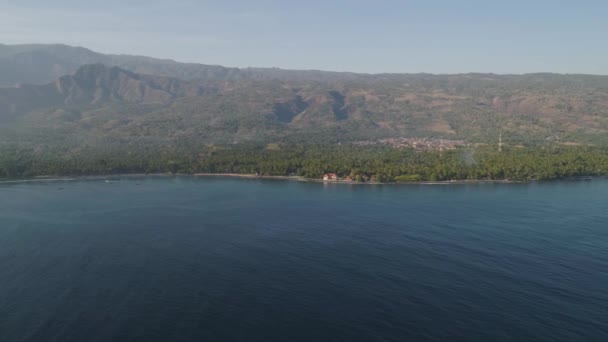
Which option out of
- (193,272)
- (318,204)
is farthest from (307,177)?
(193,272)

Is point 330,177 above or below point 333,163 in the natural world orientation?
below

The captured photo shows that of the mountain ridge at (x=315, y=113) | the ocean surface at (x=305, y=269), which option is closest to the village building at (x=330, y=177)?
the ocean surface at (x=305, y=269)

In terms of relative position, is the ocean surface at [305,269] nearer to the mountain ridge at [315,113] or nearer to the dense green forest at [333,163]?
the dense green forest at [333,163]

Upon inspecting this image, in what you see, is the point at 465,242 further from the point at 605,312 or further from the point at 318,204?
the point at 318,204

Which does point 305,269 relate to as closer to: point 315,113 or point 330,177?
point 330,177

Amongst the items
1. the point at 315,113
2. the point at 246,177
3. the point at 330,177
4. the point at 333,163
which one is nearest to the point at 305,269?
the point at 330,177

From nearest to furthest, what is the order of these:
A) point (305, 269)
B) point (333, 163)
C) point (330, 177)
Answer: point (305, 269), point (330, 177), point (333, 163)

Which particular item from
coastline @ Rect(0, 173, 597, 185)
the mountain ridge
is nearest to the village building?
coastline @ Rect(0, 173, 597, 185)

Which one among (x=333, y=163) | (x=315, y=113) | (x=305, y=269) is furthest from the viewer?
(x=315, y=113)
